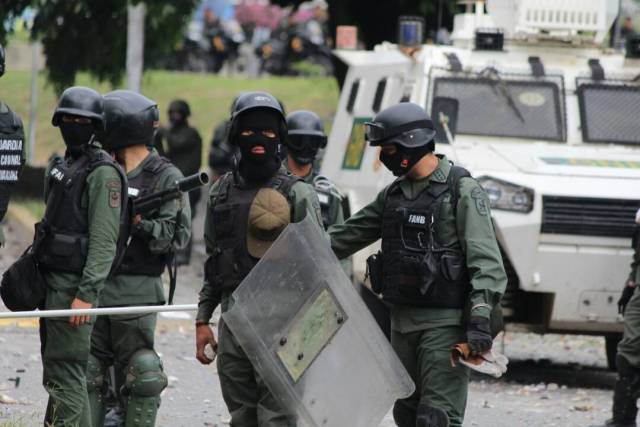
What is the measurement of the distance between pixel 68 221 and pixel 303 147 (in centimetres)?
275

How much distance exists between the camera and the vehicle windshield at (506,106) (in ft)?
37.6

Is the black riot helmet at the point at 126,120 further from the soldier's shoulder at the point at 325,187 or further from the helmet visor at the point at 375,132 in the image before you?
the soldier's shoulder at the point at 325,187

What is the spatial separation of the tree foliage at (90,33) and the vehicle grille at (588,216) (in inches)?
311

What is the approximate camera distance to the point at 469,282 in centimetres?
655

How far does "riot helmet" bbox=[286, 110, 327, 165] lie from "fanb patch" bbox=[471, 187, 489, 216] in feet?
9.28

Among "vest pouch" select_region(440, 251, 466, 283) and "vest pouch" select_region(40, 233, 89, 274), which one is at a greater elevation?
"vest pouch" select_region(440, 251, 466, 283)

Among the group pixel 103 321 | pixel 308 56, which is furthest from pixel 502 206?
pixel 308 56

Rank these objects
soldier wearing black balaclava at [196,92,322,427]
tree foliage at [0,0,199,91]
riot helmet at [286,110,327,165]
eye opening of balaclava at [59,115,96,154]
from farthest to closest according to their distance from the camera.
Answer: tree foliage at [0,0,199,91] → riot helmet at [286,110,327,165] → eye opening of balaclava at [59,115,96,154] → soldier wearing black balaclava at [196,92,322,427]

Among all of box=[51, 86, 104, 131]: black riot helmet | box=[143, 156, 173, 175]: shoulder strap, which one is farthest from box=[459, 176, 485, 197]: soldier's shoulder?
box=[143, 156, 173, 175]: shoulder strap

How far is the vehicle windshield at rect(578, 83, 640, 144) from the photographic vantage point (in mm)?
11578

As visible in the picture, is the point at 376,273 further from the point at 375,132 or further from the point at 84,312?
the point at 84,312

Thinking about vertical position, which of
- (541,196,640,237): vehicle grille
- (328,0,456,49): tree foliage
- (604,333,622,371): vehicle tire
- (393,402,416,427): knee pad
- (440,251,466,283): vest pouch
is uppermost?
(440,251,466,283): vest pouch

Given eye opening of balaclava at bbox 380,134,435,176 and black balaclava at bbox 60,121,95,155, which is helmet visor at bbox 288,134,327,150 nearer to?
black balaclava at bbox 60,121,95,155

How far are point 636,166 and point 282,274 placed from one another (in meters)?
5.32
